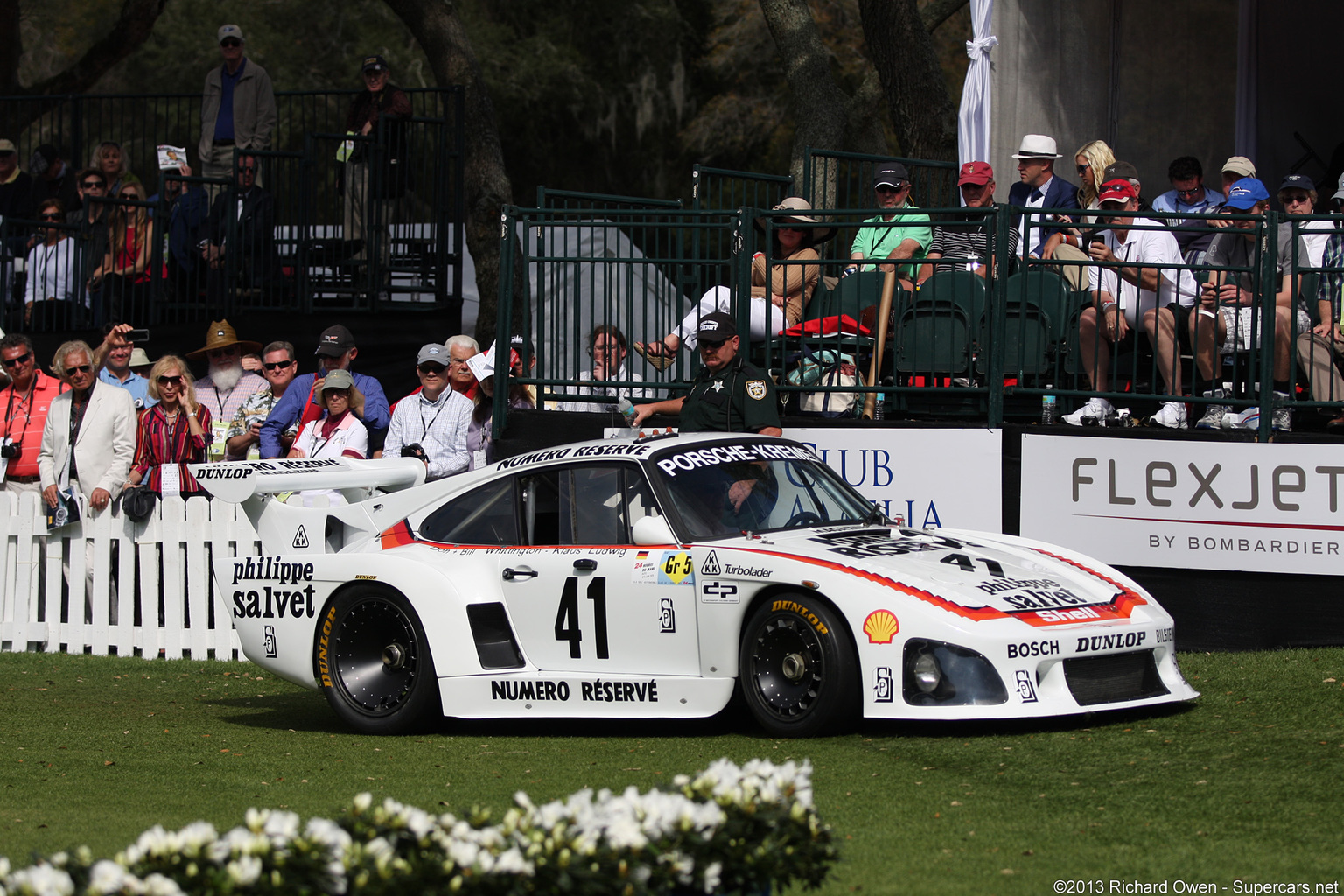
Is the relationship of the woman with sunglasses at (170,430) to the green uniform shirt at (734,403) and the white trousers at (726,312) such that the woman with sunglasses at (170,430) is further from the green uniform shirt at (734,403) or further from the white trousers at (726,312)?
the green uniform shirt at (734,403)

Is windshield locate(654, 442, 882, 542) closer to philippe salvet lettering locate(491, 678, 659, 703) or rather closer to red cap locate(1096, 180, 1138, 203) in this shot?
philippe salvet lettering locate(491, 678, 659, 703)

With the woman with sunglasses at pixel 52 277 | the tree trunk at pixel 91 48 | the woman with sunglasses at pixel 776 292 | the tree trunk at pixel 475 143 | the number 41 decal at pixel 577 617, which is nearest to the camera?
the number 41 decal at pixel 577 617

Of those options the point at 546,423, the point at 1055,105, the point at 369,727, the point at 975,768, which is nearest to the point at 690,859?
the point at 975,768

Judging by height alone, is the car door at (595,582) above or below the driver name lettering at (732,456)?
below

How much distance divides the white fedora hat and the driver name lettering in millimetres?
4485

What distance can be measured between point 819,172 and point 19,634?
9264 mm

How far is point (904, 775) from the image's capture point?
7.00 m

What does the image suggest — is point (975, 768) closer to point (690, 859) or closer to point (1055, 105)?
point (690, 859)

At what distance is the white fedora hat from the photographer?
1249cm

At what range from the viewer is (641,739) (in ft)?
27.2

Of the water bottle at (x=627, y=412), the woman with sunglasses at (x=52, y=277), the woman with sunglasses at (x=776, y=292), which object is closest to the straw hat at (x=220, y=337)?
the woman with sunglasses at (x=52, y=277)

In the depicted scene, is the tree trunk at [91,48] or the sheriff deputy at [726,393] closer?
the sheriff deputy at [726,393]

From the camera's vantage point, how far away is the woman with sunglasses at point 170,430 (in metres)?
12.6

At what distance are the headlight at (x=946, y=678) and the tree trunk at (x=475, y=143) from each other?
35.7 feet
